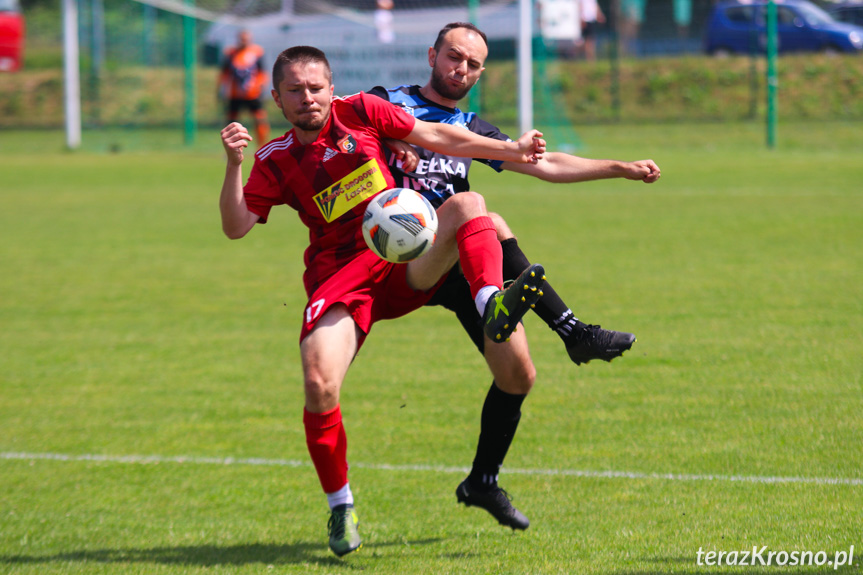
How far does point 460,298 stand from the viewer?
479cm

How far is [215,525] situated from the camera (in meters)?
4.82

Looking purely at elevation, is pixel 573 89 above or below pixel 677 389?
above

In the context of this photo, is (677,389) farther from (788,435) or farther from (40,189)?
(40,189)

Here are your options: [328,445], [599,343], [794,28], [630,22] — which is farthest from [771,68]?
[328,445]

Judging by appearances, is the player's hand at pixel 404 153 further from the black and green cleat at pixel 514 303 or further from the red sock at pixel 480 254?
the black and green cleat at pixel 514 303

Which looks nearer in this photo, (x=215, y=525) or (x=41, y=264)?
(x=215, y=525)

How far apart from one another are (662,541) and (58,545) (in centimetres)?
255

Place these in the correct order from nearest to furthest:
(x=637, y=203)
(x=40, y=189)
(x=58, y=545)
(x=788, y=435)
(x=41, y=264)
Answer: (x=58, y=545), (x=788, y=435), (x=41, y=264), (x=637, y=203), (x=40, y=189)

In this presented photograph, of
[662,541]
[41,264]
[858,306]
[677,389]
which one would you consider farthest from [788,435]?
[41,264]

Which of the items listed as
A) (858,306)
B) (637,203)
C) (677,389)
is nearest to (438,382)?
(677,389)

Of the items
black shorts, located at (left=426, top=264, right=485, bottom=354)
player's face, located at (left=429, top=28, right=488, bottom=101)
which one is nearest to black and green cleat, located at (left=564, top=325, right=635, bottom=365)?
black shorts, located at (left=426, top=264, right=485, bottom=354)

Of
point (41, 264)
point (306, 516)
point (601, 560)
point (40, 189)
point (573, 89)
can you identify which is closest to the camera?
point (601, 560)

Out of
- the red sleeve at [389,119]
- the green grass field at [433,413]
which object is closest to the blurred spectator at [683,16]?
the green grass field at [433,413]

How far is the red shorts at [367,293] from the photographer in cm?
437
